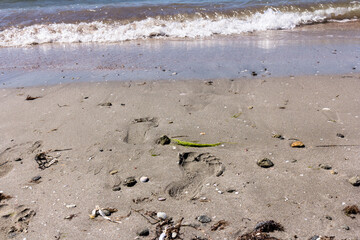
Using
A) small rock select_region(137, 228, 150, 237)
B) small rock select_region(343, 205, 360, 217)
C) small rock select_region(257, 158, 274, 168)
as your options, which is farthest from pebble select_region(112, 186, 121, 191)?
small rock select_region(343, 205, 360, 217)

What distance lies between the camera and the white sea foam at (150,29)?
342 inches

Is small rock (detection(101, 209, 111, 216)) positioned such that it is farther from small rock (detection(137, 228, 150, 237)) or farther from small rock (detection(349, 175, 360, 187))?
small rock (detection(349, 175, 360, 187))

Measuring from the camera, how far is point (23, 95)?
4570 mm

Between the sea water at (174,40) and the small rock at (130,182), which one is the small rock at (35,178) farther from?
the sea water at (174,40)

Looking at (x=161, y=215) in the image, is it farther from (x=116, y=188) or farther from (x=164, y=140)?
(x=164, y=140)

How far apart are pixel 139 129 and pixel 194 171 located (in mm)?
991

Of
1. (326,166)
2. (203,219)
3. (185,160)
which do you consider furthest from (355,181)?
(185,160)

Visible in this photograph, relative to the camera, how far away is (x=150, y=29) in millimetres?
9000

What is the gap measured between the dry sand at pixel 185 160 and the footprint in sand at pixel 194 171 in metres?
0.01

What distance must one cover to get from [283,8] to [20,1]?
11.3 meters

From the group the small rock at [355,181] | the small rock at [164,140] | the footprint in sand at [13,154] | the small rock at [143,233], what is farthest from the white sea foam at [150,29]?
the small rock at [143,233]

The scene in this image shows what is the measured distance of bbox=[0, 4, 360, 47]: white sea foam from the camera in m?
8.68

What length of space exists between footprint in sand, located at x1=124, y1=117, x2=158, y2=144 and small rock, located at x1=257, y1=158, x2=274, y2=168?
3.89ft

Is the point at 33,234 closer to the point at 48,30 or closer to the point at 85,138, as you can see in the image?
the point at 85,138
